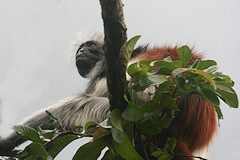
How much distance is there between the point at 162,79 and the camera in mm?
1097

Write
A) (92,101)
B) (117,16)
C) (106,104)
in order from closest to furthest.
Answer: (117,16) → (106,104) → (92,101)

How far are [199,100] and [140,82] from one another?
2.26ft

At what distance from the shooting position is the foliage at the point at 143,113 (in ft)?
3.46

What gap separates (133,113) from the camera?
1.07m

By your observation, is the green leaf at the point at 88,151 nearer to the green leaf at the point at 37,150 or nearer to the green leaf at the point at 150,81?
the green leaf at the point at 37,150

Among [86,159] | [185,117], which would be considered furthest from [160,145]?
[86,159]

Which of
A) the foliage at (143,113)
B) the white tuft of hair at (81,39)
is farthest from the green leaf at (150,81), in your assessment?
the white tuft of hair at (81,39)

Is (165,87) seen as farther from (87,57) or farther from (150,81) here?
(87,57)

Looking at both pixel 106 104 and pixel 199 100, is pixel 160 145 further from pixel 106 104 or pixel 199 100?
pixel 106 104

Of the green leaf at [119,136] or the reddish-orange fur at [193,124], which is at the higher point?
the green leaf at [119,136]

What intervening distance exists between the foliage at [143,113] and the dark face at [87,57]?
71.7 inches

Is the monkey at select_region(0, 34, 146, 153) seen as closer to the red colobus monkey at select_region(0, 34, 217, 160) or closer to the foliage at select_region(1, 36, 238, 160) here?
the red colobus monkey at select_region(0, 34, 217, 160)

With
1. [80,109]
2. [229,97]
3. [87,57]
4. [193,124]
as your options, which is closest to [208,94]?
[229,97]

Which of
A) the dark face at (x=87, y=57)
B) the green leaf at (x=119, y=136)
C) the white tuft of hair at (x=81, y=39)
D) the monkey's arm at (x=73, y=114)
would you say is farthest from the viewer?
the white tuft of hair at (x=81, y=39)
